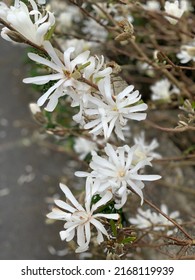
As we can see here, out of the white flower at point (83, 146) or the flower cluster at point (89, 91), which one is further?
the white flower at point (83, 146)

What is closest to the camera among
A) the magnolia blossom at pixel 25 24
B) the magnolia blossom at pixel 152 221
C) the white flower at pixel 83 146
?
the magnolia blossom at pixel 25 24

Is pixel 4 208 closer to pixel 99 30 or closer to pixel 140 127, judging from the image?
pixel 140 127

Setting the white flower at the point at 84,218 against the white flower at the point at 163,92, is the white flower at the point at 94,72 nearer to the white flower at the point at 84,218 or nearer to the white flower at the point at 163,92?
the white flower at the point at 84,218

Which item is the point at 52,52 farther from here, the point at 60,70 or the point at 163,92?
the point at 163,92

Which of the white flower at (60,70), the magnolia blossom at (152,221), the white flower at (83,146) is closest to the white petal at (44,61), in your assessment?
the white flower at (60,70)

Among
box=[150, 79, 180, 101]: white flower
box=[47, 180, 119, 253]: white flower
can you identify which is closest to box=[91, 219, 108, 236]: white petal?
box=[47, 180, 119, 253]: white flower

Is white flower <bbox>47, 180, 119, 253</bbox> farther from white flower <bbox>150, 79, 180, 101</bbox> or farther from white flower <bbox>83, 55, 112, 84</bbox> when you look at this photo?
white flower <bbox>150, 79, 180, 101</bbox>
